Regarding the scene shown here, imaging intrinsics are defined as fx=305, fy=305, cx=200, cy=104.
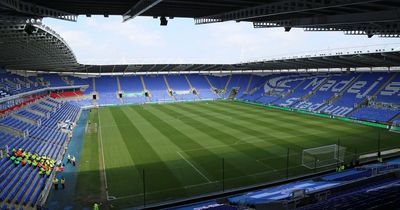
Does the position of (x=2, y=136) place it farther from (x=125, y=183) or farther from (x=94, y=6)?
(x=94, y=6)

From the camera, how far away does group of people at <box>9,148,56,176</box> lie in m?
21.0

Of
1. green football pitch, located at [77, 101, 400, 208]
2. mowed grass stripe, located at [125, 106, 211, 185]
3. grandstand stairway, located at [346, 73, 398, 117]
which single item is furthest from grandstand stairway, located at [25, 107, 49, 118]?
grandstand stairway, located at [346, 73, 398, 117]

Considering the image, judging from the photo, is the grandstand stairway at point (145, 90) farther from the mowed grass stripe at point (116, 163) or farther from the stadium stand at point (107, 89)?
the mowed grass stripe at point (116, 163)

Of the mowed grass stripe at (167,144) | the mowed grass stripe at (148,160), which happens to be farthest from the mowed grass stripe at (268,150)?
the mowed grass stripe at (148,160)

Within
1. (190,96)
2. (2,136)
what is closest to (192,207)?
(2,136)

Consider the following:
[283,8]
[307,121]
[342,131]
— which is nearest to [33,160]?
[283,8]

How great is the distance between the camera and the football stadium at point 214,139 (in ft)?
47.7

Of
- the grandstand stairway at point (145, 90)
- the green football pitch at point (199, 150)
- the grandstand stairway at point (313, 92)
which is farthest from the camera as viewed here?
the grandstand stairway at point (145, 90)

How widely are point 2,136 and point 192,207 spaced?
16.6 meters

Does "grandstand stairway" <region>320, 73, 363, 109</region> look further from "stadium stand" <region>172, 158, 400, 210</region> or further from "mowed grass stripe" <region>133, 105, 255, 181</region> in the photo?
"stadium stand" <region>172, 158, 400, 210</region>

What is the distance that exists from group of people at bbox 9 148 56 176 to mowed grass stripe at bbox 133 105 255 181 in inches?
419

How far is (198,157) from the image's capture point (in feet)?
84.7

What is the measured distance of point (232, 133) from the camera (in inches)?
1363

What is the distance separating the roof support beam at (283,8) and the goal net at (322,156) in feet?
42.5
